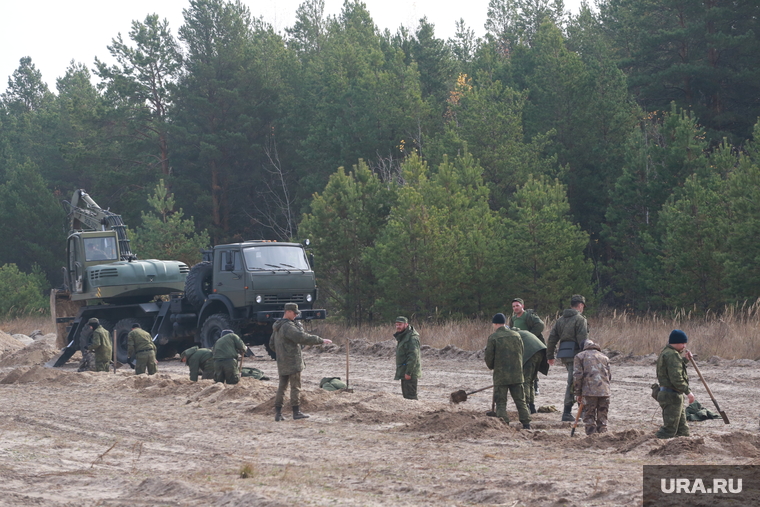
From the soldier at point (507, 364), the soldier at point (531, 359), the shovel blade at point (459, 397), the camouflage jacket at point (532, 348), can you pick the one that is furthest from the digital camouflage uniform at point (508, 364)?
the shovel blade at point (459, 397)

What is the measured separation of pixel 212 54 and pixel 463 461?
148 ft

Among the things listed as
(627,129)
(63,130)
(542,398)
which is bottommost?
(542,398)

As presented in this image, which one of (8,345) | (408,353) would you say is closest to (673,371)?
(408,353)

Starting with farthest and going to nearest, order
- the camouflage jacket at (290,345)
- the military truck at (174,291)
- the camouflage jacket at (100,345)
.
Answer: the military truck at (174,291)
the camouflage jacket at (100,345)
the camouflage jacket at (290,345)

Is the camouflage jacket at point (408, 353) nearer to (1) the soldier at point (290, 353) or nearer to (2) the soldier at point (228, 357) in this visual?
(1) the soldier at point (290, 353)

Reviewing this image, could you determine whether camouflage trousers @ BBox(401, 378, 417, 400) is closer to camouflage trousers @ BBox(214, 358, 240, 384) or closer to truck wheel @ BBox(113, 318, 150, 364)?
camouflage trousers @ BBox(214, 358, 240, 384)

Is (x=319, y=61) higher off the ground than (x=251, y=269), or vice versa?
(x=319, y=61)

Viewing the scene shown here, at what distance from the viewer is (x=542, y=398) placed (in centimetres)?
1527

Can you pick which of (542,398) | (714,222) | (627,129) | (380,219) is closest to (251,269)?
(542,398)

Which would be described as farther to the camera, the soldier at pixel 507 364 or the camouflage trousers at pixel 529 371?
the camouflage trousers at pixel 529 371

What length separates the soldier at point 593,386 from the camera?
1094cm

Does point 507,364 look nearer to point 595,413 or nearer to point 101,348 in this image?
point 595,413

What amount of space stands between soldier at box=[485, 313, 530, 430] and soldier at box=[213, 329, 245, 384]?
6307mm

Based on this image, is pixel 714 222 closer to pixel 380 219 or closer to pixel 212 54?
pixel 380 219
